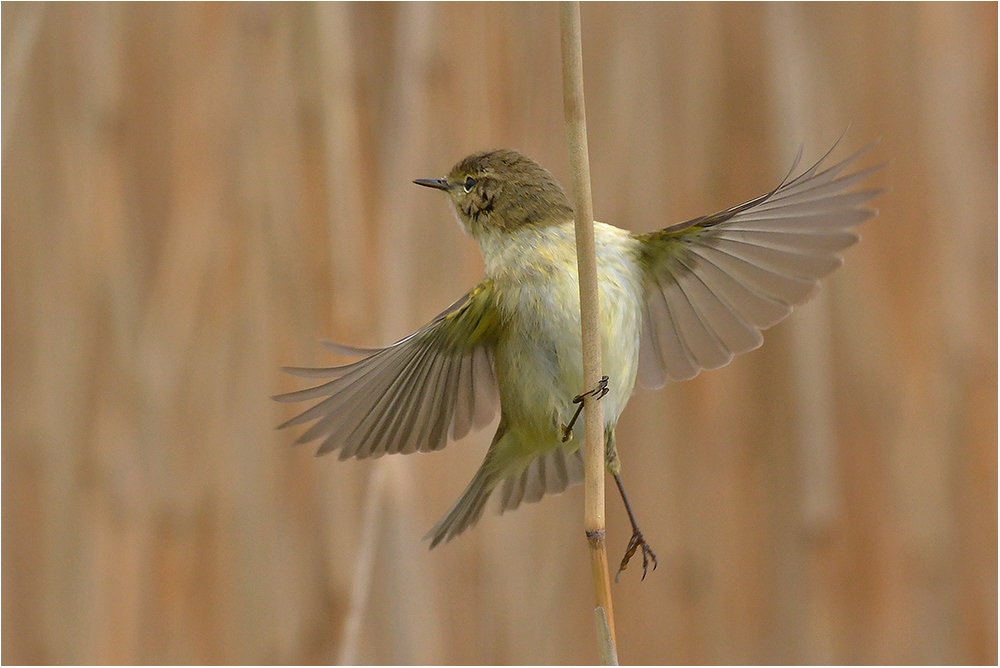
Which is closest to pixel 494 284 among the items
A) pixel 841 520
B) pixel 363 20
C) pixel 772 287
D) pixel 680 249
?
pixel 680 249

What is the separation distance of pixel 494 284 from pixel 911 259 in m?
1.15

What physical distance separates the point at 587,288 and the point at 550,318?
0.29 m

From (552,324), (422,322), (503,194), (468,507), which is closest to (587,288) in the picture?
(552,324)

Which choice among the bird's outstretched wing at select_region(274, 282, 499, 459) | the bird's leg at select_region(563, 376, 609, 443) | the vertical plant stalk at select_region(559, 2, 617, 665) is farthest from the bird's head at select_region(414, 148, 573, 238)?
the vertical plant stalk at select_region(559, 2, 617, 665)

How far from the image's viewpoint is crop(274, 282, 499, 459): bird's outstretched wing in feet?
3.44

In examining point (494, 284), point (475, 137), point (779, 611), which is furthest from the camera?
point (779, 611)

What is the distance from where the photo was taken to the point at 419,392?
1162mm

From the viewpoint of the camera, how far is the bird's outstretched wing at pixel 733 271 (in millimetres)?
1059

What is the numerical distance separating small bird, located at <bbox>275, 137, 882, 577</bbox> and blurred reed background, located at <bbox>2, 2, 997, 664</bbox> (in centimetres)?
32

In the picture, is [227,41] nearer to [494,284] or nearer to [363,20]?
[363,20]

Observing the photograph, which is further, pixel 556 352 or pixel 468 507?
pixel 468 507

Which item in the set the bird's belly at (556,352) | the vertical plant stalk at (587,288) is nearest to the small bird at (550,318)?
the bird's belly at (556,352)

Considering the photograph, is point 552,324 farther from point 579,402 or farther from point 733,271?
point 733,271

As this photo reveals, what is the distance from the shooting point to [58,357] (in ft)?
5.29
